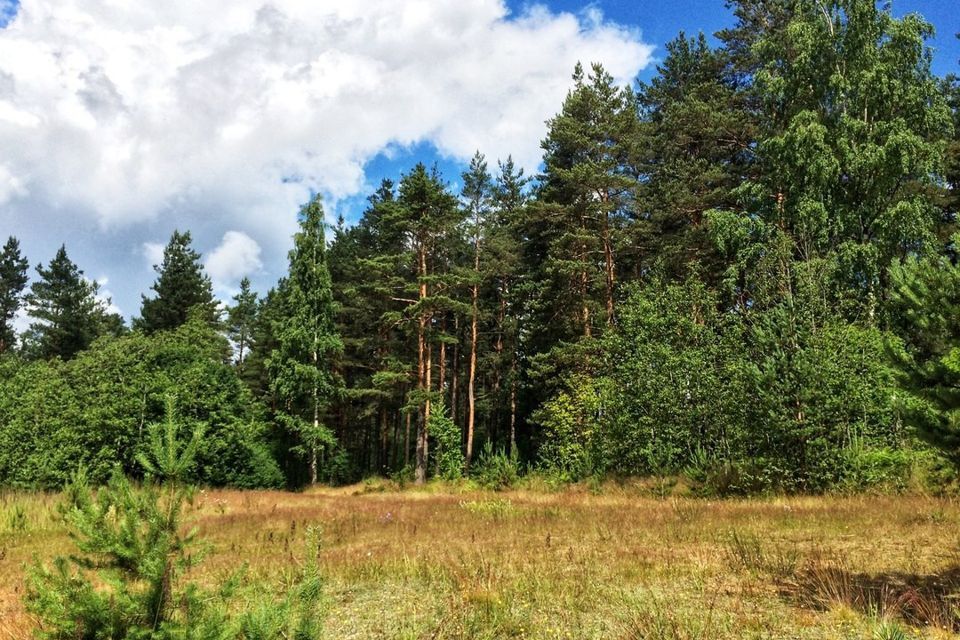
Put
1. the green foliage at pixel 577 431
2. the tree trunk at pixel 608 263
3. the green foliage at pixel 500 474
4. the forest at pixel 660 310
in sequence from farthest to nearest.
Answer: the tree trunk at pixel 608 263 → the green foliage at pixel 500 474 → the green foliage at pixel 577 431 → the forest at pixel 660 310

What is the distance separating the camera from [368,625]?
4.94 m

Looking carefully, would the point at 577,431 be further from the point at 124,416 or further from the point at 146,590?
the point at 146,590

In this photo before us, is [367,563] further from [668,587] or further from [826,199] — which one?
[826,199]

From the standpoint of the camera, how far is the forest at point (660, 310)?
12.7m

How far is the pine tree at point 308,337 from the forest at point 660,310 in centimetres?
15

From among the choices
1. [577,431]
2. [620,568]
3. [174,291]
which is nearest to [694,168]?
[577,431]

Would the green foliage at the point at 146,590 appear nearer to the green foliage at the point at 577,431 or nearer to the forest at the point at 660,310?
the forest at the point at 660,310

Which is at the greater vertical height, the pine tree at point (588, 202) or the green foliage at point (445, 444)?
the pine tree at point (588, 202)

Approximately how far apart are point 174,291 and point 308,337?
1979 cm

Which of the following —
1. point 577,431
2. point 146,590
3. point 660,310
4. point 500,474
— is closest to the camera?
point 146,590

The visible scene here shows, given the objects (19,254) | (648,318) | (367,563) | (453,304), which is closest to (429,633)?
(367,563)

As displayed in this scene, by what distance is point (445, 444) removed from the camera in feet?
81.9

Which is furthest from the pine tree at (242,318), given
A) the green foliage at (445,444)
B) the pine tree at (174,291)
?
the green foliage at (445,444)

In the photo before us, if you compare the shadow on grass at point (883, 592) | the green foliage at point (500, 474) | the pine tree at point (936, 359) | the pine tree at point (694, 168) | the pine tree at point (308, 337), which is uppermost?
the pine tree at point (694, 168)
